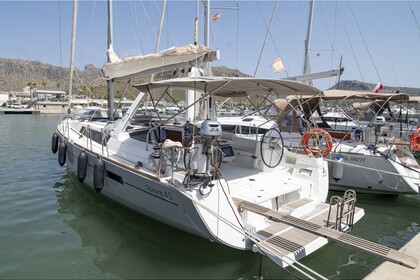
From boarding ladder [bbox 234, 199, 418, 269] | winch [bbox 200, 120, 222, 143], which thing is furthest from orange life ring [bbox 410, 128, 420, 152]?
winch [bbox 200, 120, 222, 143]

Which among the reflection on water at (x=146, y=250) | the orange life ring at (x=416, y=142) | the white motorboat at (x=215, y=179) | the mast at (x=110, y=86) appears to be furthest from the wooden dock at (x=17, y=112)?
the orange life ring at (x=416, y=142)

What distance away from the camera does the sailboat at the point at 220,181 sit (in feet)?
14.7

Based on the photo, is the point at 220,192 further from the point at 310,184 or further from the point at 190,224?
the point at 310,184

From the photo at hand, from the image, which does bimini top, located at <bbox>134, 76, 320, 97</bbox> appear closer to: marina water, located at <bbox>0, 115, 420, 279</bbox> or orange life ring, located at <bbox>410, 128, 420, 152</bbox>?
marina water, located at <bbox>0, 115, 420, 279</bbox>

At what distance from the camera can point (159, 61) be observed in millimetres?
7684

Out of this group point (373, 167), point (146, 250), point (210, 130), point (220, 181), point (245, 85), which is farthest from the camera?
point (373, 167)

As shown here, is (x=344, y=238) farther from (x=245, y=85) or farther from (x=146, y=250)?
(x=245, y=85)

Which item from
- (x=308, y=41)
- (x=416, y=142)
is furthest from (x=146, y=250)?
(x=308, y=41)

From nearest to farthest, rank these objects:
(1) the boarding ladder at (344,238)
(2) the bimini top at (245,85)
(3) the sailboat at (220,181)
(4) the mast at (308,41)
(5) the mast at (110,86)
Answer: (1) the boarding ladder at (344,238)
(3) the sailboat at (220,181)
(2) the bimini top at (245,85)
(5) the mast at (110,86)
(4) the mast at (308,41)

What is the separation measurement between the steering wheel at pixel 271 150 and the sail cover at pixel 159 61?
8.24 feet

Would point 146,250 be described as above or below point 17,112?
below

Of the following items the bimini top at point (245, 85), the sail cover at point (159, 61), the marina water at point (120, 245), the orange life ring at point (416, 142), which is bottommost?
the marina water at point (120, 245)

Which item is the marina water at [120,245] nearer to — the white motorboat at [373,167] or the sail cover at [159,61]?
the white motorboat at [373,167]

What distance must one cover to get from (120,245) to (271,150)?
356 centimetres
